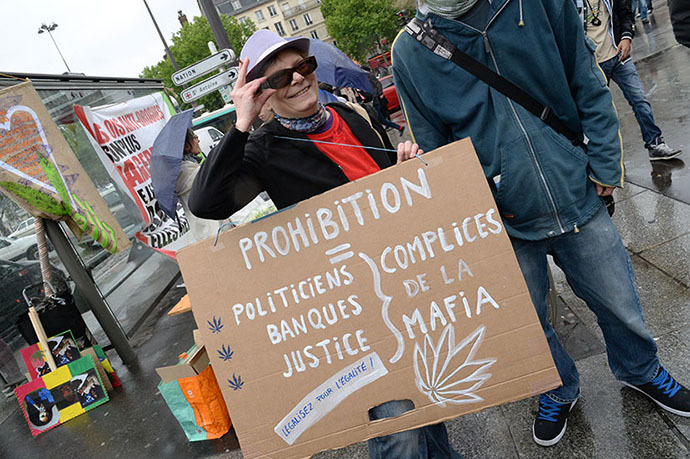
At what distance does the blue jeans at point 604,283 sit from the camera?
188 centimetres

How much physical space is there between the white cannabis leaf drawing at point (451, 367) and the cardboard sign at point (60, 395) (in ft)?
12.5

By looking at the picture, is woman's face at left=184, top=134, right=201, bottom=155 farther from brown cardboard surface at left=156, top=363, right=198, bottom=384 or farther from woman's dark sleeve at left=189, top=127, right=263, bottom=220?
woman's dark sleeve at left=189, top=127, right=263, bottom=220

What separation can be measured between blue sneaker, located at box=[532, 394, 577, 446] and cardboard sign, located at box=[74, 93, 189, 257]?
4.25 metres

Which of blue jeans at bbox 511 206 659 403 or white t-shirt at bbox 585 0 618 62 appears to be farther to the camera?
white t-shirt at bbox 585 0 618 62

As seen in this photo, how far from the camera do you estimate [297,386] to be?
5.22 ft

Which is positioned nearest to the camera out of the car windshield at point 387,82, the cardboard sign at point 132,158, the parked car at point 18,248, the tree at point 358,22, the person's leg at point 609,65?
the person's leg at point 609,65

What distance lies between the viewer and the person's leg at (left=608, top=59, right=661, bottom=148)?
435cm

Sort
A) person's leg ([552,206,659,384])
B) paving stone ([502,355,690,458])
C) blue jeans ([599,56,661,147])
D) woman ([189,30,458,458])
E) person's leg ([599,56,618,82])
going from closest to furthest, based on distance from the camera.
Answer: woman ([189,30,458,458])
person's leg ([552,206,659,384])
paving stone ([502,355,690,458])
person's leg ([599,56,618,82])
blue jeans ([599,56,661,147])

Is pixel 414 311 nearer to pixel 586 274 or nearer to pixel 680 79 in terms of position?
pixel 586 274

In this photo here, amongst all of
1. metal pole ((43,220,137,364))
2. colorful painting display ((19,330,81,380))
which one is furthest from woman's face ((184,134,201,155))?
colorful painting display ((19,330,81,380))

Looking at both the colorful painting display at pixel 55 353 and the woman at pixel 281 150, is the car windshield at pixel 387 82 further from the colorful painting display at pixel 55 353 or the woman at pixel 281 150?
the woman at pixel 281 150

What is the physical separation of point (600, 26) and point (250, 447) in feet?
13.4

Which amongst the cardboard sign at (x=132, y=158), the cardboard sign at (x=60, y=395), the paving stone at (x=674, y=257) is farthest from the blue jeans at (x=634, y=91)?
the cardboard sign at (x=60, y=395)

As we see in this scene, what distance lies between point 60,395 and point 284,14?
78.0m
